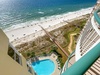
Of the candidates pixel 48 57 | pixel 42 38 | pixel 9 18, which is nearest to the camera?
pixel 48 57

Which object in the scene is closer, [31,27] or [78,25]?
[78,25]

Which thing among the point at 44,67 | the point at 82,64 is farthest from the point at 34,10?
the point at 82,64

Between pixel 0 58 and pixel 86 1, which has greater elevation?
pixel 0 58

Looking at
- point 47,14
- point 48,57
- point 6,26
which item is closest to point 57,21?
point 47,14

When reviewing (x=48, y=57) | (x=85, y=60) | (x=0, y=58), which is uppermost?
(x=85, y=60)

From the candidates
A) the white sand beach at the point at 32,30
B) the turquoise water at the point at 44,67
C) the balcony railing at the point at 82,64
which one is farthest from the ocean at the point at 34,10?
the balcony railing at the point at 82,64

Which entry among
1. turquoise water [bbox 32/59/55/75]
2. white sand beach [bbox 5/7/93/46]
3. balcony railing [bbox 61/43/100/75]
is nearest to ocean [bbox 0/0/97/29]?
white sand beach [bbox 5/7/93/46]

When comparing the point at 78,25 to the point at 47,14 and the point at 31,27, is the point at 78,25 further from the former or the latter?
the point at 47,14
